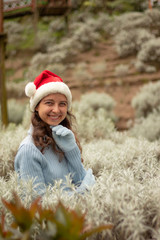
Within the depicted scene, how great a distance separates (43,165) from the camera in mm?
1941

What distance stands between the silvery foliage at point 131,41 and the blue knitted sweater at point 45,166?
9255 millimetres

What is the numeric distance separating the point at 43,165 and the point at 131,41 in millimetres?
10251

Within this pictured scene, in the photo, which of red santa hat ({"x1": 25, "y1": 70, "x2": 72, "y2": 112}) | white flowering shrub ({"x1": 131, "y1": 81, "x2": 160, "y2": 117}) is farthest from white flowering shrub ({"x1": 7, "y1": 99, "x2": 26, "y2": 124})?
red santa hat ({"x1": 25, "y1": 70, "x2": 72, "y2": 112})

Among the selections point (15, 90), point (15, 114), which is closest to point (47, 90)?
point (15, 114)

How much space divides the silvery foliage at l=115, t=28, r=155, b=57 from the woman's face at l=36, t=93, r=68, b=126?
9.12 metres

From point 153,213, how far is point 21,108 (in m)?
6.61

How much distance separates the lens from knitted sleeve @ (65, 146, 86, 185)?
2.03 meters

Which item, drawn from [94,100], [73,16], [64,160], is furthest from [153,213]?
[73,16]

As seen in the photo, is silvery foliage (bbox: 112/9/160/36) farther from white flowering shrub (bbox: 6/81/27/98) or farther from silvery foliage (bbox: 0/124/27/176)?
silvery foliage (bbox: 0/124/27/176)

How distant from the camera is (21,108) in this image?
764 cm

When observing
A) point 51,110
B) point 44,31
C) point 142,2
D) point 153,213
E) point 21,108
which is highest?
point 142,2

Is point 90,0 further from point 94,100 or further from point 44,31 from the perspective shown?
point 94,100

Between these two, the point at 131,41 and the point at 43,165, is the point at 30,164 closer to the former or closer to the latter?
the point at 43,165

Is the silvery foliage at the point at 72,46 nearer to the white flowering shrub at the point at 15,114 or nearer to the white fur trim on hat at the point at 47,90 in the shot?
the white flowering shrub at the point at 15,114
